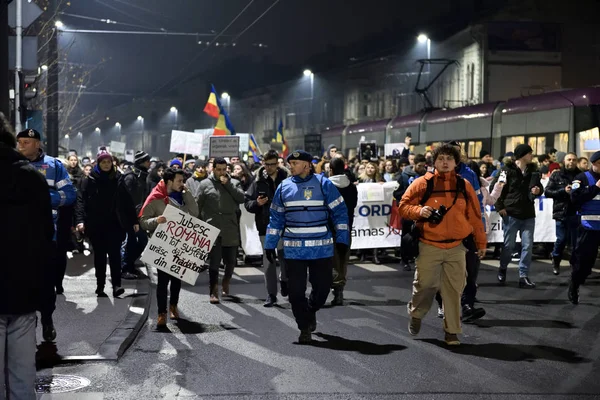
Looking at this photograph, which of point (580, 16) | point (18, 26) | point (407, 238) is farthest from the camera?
point (580, 16)

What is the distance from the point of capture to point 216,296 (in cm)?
1123

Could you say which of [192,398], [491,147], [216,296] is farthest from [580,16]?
[192,398]

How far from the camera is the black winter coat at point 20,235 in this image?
4875 millimetres

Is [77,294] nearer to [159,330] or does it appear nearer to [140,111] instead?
[159,330]

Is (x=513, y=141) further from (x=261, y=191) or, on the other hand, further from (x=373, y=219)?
(x=261, y=191)

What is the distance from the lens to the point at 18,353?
5031 mm

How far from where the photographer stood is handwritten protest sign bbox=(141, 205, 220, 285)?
9.66 m

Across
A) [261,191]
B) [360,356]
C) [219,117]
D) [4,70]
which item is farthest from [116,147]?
[360,356]

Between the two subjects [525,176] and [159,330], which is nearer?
[159,330]

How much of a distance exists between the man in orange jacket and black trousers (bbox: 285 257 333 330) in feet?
2.78

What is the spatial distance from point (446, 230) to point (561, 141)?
1693 centimetres

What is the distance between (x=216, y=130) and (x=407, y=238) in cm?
1444

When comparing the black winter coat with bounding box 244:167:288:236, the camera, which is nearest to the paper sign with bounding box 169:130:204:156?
the black winter coat with bounding box 244:167:288:236

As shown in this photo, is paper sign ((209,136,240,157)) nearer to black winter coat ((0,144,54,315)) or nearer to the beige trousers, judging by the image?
the beige trousers
